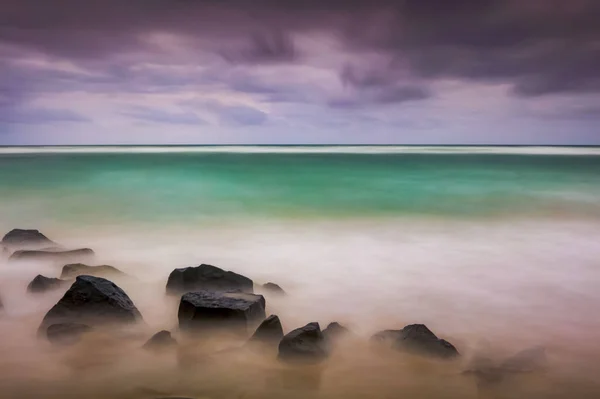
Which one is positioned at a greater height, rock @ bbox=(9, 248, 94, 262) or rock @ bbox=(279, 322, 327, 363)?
rock @ bbox=(9, 248, 94, 262)

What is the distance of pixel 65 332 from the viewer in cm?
371

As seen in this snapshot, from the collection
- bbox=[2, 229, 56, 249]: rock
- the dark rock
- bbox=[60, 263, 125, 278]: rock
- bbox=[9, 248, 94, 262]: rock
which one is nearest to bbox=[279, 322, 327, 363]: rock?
the dark rock

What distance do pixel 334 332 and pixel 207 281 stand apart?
1.52 meters

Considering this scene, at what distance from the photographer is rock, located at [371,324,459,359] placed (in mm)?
3567

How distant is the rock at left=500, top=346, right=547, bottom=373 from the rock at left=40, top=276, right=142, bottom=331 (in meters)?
2.98

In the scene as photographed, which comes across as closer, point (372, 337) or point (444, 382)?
point (444, 382)

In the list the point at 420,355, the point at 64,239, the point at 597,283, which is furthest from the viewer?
the point at 64,239

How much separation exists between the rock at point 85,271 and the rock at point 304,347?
120 inches

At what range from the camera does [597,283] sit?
5766 millimetres

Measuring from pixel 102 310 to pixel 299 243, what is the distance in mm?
4768

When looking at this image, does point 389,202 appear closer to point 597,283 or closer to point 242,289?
point 597,283

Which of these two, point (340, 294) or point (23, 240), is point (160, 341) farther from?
point (23, 240)

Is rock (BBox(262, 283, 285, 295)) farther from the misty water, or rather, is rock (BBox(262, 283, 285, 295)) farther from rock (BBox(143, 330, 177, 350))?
rock (BBox(143, 330, 177, 350))

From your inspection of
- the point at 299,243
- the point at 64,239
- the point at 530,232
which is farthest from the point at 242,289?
the point at 530,232
